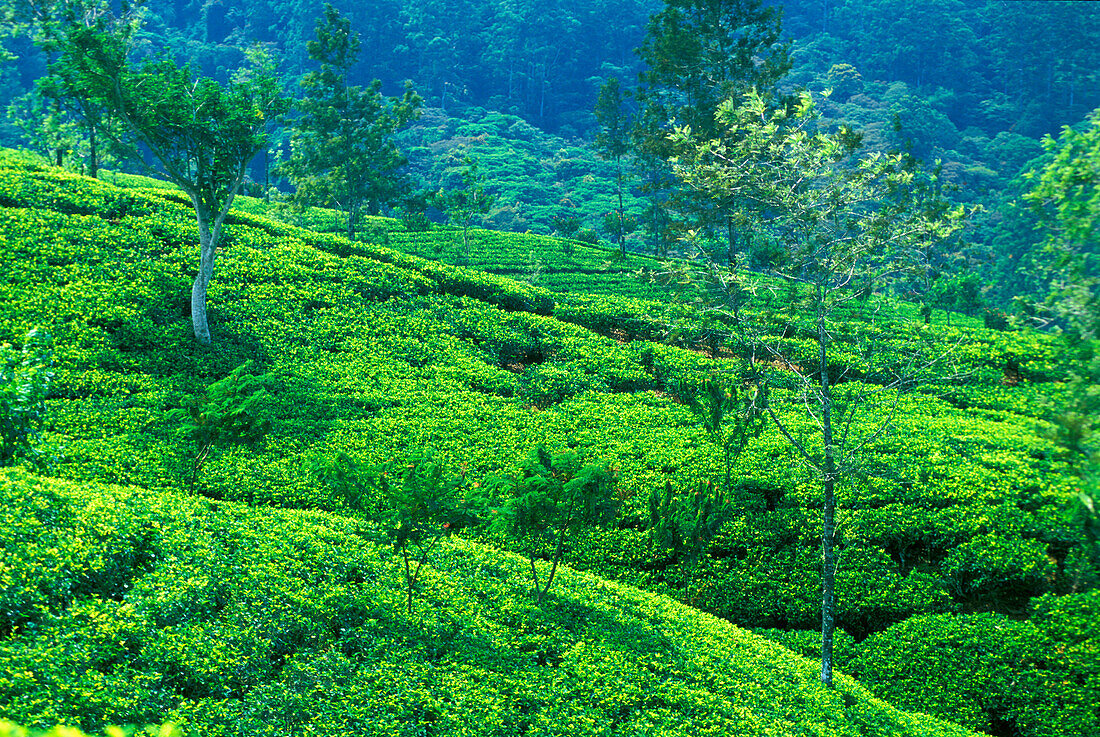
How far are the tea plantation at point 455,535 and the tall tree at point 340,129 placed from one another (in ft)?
29.8

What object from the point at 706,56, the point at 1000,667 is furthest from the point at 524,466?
the point at 706,56

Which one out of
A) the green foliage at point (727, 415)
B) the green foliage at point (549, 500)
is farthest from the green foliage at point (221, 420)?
the green foliage at point (727, 415)

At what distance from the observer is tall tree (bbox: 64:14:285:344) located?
16.2 meters

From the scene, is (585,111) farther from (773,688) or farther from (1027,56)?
(773,688)

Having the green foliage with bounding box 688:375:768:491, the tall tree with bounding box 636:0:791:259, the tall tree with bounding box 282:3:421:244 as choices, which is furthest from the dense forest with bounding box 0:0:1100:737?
the tall tree with bounding box 282:3:421:244

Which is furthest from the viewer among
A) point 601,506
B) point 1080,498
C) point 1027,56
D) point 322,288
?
point 1027,56

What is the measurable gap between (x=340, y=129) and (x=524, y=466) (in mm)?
25867

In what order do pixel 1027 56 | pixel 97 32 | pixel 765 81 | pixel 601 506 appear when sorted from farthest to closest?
1. pixel 1027 56
2. pixel 765 81
3. pixel 97 32
4. pixel 601 506

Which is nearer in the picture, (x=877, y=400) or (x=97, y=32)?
(x=97, y=32)

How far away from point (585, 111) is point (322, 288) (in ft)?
302

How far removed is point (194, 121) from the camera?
54.4ft

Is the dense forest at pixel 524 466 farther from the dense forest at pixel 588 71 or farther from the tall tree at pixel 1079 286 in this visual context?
the dense forest at pixel 588 71

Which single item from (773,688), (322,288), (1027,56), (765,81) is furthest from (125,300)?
(1027,56)

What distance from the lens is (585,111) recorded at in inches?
4146
